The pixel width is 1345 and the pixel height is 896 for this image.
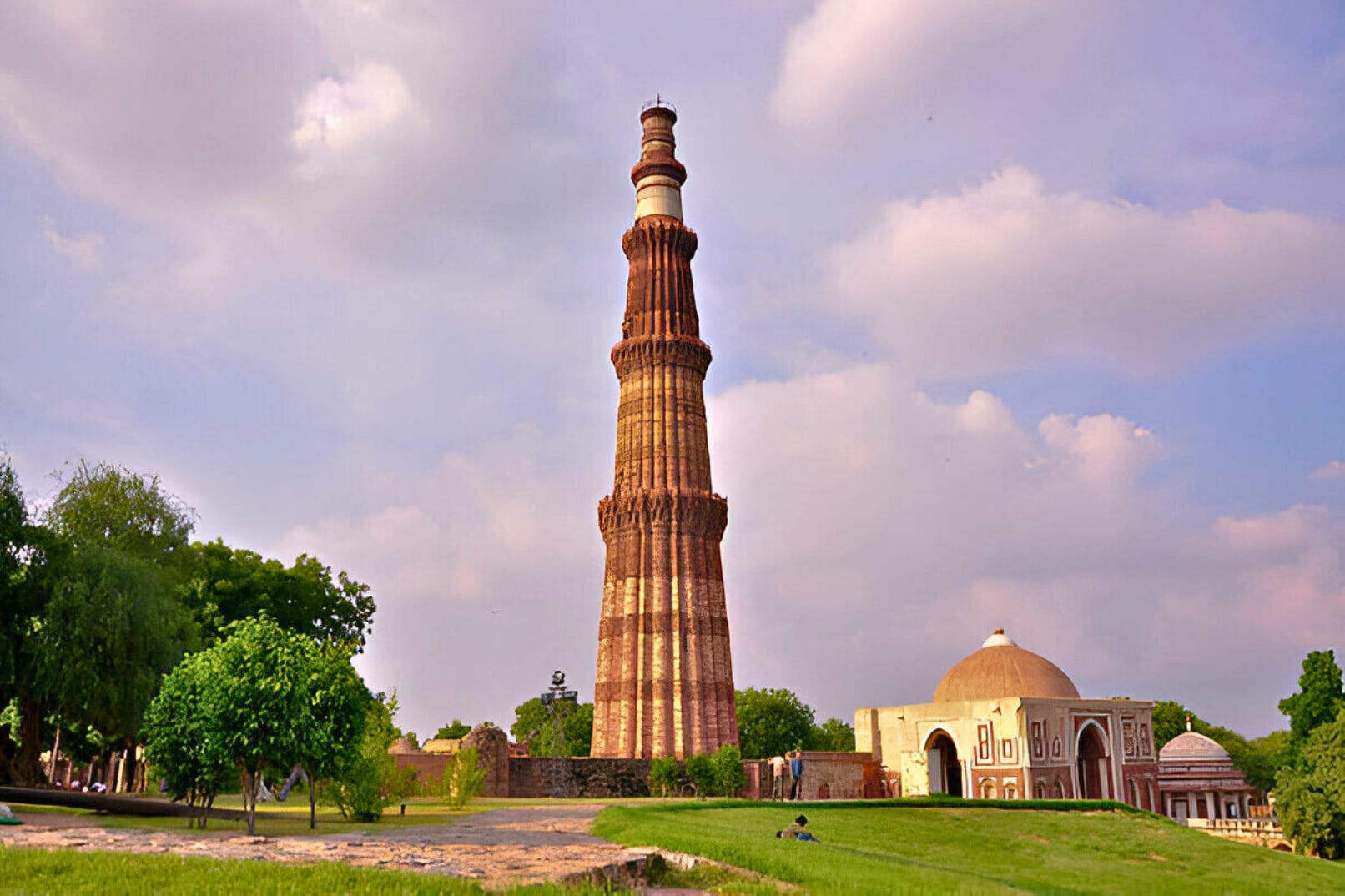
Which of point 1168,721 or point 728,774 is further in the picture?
point 1168,721

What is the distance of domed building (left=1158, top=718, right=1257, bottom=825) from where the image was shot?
214ft

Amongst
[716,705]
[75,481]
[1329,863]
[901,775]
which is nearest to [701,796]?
[716,705]

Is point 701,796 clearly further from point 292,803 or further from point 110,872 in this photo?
point 110,872

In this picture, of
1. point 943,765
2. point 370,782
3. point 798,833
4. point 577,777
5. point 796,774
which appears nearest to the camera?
point 798,833

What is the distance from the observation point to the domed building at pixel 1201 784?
6519 centimetres

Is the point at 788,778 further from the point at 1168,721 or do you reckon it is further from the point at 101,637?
the point at 1168,721

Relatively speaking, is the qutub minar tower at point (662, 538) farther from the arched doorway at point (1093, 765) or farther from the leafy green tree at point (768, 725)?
the leafy green tree at point (768, 725)

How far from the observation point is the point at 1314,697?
197 ft

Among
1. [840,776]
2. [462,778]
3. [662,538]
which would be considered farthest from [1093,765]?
[462,778]

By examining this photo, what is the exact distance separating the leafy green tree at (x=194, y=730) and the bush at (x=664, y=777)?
2685 centimetres

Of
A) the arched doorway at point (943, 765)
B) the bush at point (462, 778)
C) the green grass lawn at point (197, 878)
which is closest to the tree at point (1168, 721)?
the arched doorway at point (943, 765)

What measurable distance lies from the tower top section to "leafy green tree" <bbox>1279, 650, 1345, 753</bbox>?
43.1 m

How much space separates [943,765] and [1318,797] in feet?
60.6

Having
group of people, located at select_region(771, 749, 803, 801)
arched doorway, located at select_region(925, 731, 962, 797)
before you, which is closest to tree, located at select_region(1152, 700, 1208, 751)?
arched doorway, located at select_region(925, 731, 962, 797)
